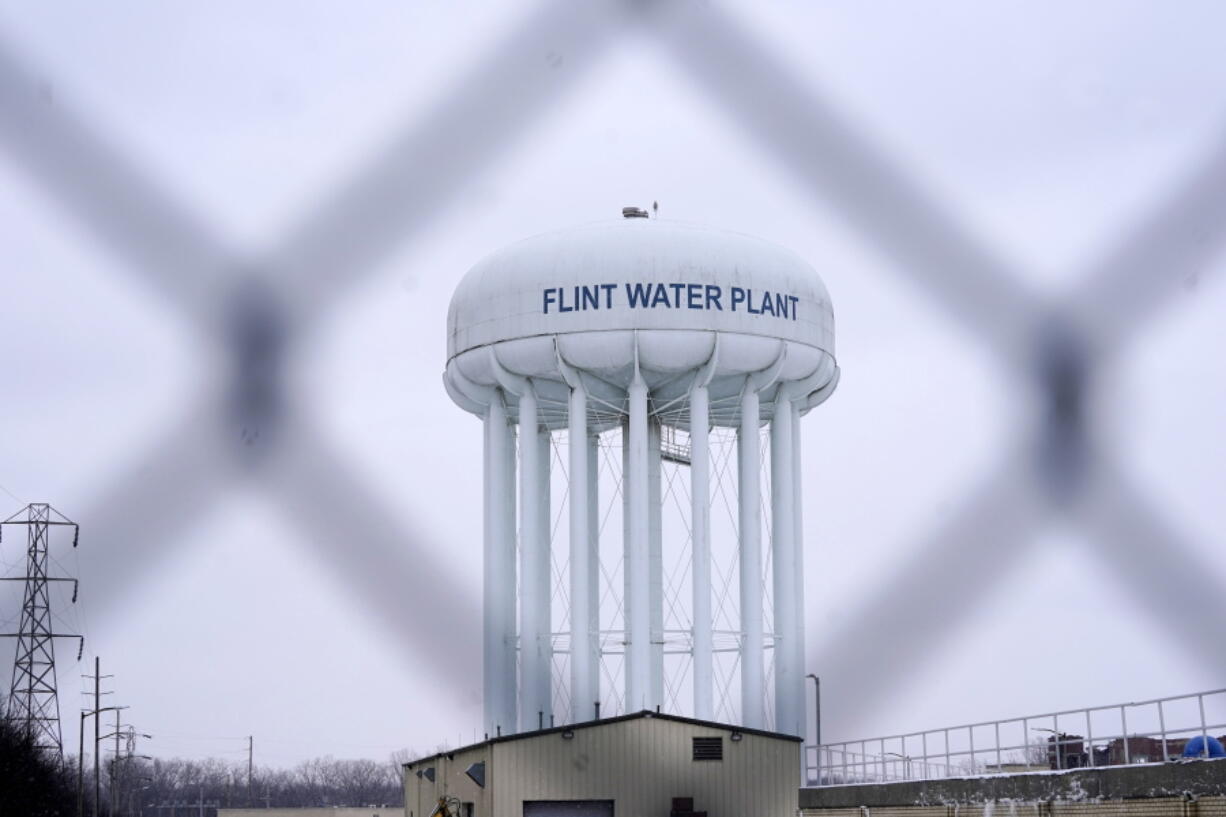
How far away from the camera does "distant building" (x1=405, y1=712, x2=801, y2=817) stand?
3347 centimetres

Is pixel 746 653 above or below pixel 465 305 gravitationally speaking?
below

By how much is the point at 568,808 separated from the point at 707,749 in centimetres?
294

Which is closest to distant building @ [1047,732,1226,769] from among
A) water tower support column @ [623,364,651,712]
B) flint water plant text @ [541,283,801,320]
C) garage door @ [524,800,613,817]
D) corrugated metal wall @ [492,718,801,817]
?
corrugated metal wall @ [492,718,801,817]

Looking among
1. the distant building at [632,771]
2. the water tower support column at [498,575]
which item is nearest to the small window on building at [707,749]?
the distant building at [632,771]

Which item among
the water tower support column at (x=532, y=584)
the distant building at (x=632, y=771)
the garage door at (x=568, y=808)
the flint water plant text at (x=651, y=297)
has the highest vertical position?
the flint water plant text at (x=651, y=297)

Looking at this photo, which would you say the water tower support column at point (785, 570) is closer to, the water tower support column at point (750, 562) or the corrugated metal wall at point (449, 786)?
the water tower support column at point (750, 562)

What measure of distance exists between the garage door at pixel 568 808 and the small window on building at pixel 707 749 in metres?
2.06

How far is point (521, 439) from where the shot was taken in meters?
42.0

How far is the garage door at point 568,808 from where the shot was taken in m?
33.4

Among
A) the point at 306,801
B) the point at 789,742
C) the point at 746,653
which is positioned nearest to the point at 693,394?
the point at 746,653

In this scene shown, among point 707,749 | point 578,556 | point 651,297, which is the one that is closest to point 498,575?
point 578,556

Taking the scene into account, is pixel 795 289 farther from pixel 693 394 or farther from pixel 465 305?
pixel 465 305

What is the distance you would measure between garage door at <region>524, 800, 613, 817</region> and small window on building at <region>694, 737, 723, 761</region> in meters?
2.06

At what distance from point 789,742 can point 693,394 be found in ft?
30.0
